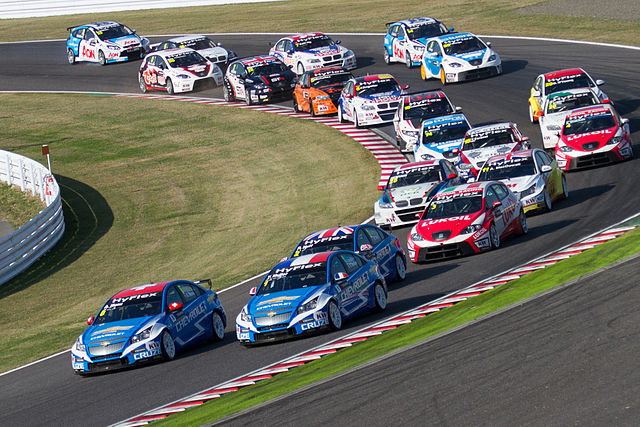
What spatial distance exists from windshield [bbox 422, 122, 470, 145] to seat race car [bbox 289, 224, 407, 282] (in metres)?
9.71

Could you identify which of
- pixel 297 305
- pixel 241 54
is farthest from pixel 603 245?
pixel 241 54

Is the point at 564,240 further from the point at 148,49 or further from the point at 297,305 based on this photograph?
the point at 148,49

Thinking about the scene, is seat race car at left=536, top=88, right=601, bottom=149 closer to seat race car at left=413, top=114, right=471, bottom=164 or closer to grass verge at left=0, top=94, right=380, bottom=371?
seat race car at left=413, top=114, right=471, bottom=164

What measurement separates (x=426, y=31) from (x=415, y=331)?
29424mm

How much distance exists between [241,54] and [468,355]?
129 feet

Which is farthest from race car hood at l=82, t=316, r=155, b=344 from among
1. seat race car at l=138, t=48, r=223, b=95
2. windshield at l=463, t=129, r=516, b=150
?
seat race car at l=138, t=48, r=223, b=95

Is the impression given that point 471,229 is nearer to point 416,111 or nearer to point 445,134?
point 445,134

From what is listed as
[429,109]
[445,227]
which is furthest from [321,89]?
[445,227]

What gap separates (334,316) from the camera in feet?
56.9

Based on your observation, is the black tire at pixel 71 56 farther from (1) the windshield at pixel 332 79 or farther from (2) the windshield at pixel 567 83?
(2) the windshield at pixel 567 83

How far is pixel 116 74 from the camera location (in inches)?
2061

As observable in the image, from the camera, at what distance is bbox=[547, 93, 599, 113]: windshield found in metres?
30.9

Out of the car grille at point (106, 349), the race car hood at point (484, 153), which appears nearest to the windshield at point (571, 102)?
the race car hood at point (484, 153)

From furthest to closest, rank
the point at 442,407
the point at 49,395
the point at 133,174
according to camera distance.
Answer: the point at 133,174 → the point at 49,395 → the point at 442,407
